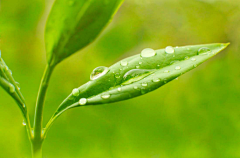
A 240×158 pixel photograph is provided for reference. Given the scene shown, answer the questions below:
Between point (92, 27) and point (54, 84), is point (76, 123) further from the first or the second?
point (92, 27)

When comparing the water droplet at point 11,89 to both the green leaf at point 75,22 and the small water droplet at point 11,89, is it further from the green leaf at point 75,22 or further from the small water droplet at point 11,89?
the green leaf at point 75,22

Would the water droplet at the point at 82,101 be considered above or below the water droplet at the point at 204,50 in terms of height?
below

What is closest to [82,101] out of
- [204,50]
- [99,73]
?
[99,73]

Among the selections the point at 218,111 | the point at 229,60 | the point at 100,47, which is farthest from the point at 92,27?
the point at 229,60

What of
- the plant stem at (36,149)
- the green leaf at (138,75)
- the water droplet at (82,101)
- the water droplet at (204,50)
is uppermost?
the water droplet at (204,50)

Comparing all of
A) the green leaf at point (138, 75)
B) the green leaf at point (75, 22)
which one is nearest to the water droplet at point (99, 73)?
the green leaf at point (138, 75)

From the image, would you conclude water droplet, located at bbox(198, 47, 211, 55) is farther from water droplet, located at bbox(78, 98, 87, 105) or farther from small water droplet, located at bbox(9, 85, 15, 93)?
small water droplet, located at bbox(9, 85, 15, 93)

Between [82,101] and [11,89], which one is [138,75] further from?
[11,89]
